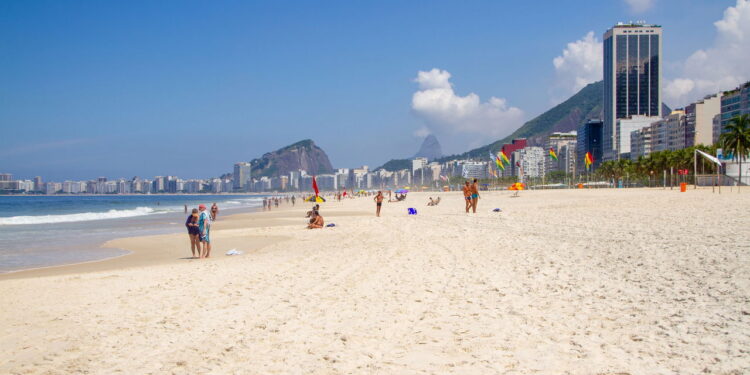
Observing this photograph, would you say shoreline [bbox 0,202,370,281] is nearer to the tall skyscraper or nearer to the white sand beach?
the white sand beach

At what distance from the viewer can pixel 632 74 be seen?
189375mm

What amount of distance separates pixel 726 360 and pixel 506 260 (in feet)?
18.5

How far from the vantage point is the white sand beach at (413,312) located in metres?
4.59

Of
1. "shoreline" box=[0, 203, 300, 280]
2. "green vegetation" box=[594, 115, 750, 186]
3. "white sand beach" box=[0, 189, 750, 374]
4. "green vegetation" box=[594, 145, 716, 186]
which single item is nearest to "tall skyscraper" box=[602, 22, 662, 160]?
"green vegetation" box=[594, 145, 716, 186]

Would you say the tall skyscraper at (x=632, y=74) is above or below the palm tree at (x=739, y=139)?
above

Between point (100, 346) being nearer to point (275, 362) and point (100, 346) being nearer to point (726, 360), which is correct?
point (275, 362)

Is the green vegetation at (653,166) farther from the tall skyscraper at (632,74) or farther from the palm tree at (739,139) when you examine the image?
the tall skyscraper at (632,74)

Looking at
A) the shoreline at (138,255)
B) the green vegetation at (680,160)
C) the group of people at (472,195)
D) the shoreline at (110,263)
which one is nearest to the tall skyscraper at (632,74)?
the green vegetation at (680,160)

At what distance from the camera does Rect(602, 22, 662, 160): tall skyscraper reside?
187000 millimetres

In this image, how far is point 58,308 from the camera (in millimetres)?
7328

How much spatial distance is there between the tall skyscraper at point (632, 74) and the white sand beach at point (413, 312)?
622ft

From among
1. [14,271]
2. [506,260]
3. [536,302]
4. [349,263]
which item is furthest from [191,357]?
[14,271]

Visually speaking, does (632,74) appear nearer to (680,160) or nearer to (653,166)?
(653,166)

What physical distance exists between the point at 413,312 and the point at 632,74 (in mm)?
209923
